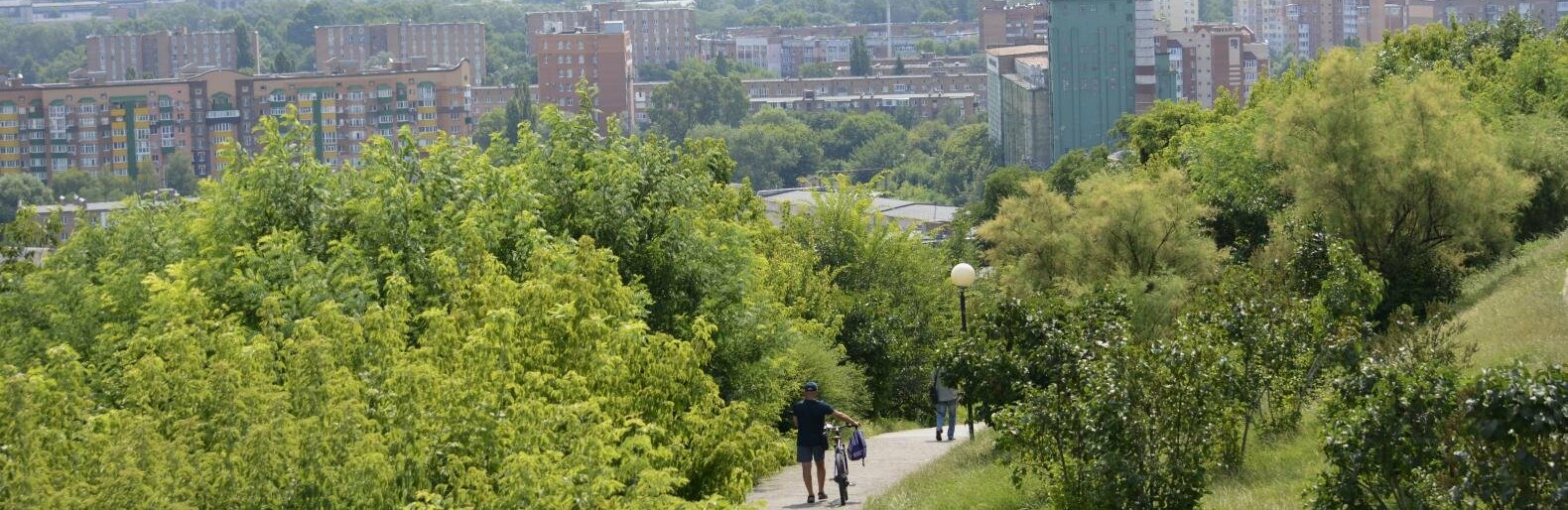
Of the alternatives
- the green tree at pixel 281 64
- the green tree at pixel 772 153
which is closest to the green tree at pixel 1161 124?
the green tree at pixel 772 153

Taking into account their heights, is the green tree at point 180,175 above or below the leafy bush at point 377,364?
below

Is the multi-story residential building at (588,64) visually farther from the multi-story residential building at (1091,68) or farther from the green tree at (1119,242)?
the green tree at (1119,242)

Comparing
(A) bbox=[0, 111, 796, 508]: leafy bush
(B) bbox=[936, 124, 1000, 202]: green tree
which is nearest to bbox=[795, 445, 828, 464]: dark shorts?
(A) bbox=[0, 111, 796, 508]: leafy bush

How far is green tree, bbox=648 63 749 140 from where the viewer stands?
555 ft

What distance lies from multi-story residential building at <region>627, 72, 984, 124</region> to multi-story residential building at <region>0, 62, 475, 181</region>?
25.0 meters

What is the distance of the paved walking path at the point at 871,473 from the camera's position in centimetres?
1780

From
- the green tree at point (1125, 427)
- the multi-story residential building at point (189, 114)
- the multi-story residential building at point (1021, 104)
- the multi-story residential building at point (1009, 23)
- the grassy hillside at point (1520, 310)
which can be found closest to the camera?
the green tree at point (1125, 427)

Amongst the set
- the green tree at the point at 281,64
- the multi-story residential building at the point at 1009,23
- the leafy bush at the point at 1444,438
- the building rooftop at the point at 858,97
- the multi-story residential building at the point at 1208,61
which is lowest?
the building rooftop at the point at 858,97

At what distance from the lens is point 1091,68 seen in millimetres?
120000

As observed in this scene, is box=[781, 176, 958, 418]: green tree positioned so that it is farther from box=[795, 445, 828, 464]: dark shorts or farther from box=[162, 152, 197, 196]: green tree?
box=[162, 152, 197, 196]: green tree

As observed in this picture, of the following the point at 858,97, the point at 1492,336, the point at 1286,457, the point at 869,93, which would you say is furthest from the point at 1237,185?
the point at 869,93

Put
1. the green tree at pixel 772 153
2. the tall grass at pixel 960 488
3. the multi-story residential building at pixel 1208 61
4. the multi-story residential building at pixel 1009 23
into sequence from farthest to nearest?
the multi-story residential building at pixel 1009 23
the multi-story residential building at pixel 1208 61
the green tree at pixel 772 153
the tall grass at pixel 960 488

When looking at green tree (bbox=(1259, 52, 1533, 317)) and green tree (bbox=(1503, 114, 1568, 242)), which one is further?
green tree (bbox=(1503, 114, 1568, 242))

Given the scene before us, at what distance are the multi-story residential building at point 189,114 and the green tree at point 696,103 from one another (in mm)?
15860
